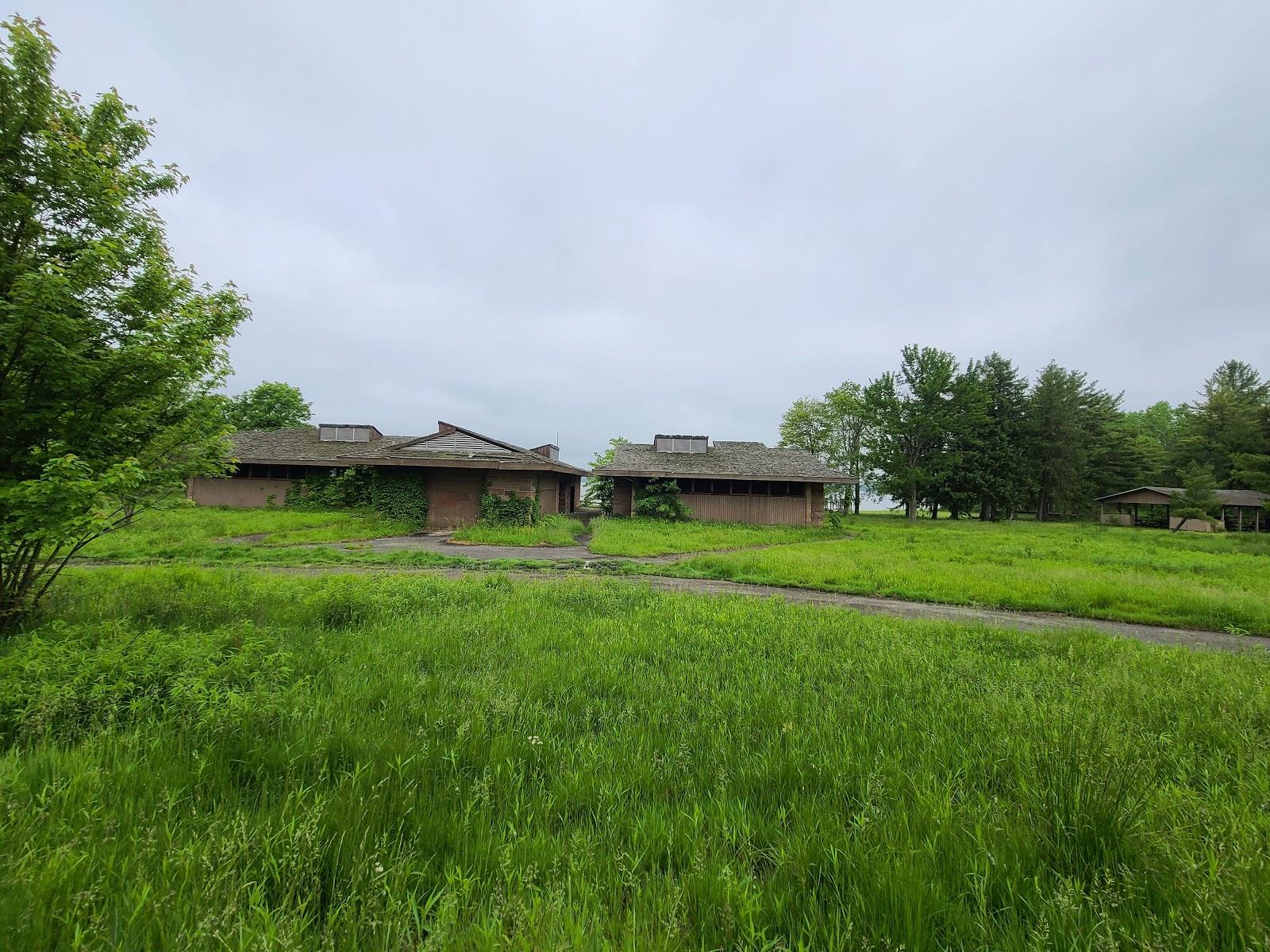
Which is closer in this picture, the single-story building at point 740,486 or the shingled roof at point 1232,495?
the single-story building at point 740,486

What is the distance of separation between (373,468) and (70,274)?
2014 centimetres

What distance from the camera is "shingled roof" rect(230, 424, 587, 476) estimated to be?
20.7m

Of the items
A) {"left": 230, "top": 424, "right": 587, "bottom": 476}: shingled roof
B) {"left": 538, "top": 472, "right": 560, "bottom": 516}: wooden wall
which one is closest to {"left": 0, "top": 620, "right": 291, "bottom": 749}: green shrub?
{"left": 230, "top": 424, "right": 587, "bottom": 476}: shingled roof

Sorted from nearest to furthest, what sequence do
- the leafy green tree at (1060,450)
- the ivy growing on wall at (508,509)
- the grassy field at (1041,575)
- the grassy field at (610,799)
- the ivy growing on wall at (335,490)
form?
the grassy field at (610,799) → the grassy field at (1041,575) → the ivy growing on wall at (508,509) → the ivy growing on wall at (335,490) → the leafy green tree at (1060,450)

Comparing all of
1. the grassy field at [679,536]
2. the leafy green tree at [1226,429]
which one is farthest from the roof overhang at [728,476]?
the leafy green tree at [1226,429]

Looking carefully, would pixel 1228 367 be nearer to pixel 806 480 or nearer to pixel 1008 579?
Answer: pixel 806 480

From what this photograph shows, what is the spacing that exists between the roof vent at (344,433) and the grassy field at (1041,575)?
24.5 meters

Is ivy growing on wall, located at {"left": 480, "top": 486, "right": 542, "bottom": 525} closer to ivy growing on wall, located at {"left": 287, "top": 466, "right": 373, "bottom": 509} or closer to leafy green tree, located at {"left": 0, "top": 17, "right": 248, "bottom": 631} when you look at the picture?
ivy growing on wall, located at {"left": 287, "top": 466, "right": 373, "bottom": 509}

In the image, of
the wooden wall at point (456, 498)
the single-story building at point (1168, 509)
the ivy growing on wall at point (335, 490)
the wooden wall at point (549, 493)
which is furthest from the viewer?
the single-story building at point (1168, 509)

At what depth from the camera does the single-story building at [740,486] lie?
2536 centimetres

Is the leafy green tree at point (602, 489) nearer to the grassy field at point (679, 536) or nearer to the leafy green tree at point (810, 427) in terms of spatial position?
the grassy field at point (679, 536)

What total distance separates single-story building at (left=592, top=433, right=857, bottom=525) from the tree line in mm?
17539

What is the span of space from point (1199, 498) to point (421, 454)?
5231 cm

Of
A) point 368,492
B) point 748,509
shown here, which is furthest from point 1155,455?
point 368,492
